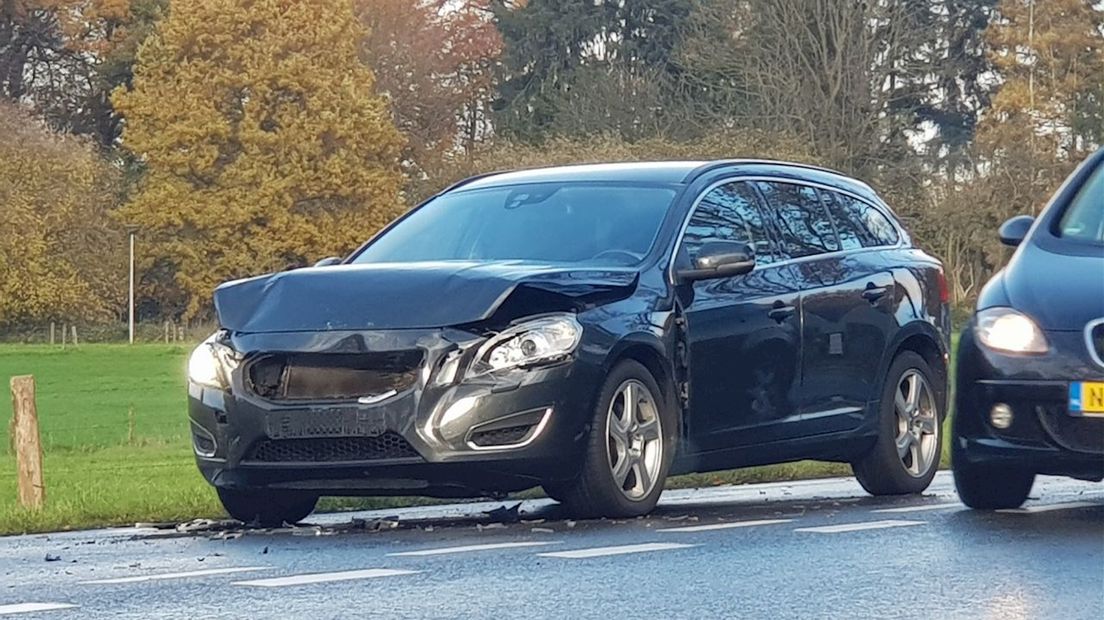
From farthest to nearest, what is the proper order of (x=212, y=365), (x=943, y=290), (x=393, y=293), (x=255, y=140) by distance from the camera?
(x=255, y=140)
(x=943, y=290)
(x=212, y=365)
(x=393, y=293)

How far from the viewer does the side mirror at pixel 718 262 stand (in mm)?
10570

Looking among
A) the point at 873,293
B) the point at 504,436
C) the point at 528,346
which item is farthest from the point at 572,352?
the point at 873,293

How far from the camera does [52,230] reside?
7344 centimetres

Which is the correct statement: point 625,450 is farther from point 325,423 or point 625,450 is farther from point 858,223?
point 858,223

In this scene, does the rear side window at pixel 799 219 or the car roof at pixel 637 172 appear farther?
the rear side window at pixel 799 219

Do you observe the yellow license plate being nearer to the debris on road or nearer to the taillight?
the debris on road

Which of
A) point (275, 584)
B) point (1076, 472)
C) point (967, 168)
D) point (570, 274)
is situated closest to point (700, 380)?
point (570, 274)

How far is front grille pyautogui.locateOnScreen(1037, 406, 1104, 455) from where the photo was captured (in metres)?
9.25

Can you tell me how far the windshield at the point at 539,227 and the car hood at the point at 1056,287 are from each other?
1753 mm

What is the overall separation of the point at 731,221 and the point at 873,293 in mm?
1066

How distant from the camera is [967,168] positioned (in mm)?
67688

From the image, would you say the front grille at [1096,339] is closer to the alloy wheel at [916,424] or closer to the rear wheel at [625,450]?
the rear wheel at [625,450]

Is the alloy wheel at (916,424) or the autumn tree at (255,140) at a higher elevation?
the alloy wheel at (916,424)

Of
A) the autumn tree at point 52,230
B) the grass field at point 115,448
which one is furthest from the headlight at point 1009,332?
the autumn tree at point 52,230
